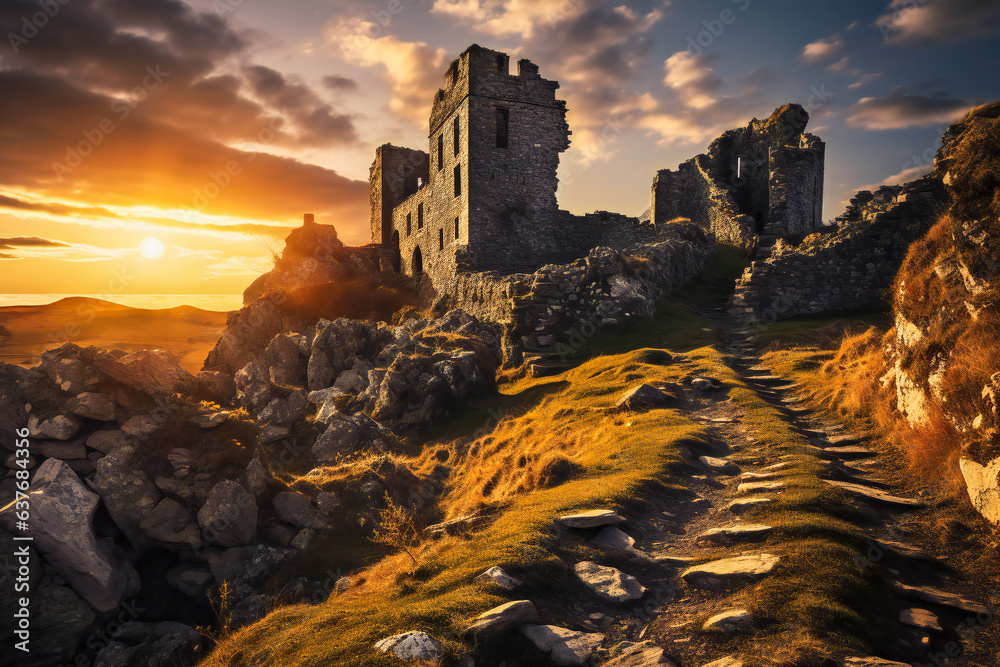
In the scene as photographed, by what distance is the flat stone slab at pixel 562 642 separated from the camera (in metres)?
4.45

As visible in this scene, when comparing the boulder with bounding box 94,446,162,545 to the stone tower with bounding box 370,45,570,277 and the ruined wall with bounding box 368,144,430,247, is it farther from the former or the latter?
the ruined wall with bounding box 368,144,430,247

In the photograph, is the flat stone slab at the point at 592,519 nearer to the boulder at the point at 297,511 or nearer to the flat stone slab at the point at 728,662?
the flat stone slab at the point at 728,662

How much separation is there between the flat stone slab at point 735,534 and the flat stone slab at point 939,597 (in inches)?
51.2

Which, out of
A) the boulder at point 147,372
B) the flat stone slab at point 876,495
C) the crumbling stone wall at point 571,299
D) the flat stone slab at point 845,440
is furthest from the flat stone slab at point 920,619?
the crumbling stone wall at point 571,299

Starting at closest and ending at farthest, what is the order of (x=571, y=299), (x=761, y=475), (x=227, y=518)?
(x=761, y=475) → (x=227, y=518) → (x=571, y=299)

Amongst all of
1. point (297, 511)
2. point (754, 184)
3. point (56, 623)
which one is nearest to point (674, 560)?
point (297, 511)

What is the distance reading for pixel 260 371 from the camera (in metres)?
20.6

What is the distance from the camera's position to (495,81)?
31422 millimetres

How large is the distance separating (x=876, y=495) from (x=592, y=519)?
3.92m

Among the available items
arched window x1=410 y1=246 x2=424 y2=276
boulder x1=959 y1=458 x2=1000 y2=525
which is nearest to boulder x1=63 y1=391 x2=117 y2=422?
boulder x1=959 y1=458 x2=1000 y2=525

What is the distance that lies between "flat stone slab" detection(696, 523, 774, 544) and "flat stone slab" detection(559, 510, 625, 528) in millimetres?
1059

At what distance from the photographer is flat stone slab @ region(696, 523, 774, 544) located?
19.9 ft

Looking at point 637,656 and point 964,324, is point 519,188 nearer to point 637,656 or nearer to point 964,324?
point 964,324

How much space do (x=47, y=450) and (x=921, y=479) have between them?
1592 centimetres
